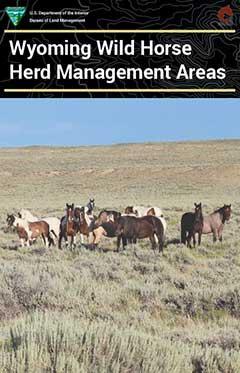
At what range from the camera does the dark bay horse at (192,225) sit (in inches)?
207

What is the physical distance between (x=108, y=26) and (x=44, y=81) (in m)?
0.72

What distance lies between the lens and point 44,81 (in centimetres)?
459

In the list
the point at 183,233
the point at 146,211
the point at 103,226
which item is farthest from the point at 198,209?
the point at 103,226

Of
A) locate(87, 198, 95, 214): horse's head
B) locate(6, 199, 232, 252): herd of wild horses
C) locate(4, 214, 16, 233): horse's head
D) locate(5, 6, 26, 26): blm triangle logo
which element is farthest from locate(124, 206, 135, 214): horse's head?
locate(5, 6, 26, 26): blm triangle logo

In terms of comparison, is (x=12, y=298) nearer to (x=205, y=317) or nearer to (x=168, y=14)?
(x=205, y=317)

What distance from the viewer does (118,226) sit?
5359 mm

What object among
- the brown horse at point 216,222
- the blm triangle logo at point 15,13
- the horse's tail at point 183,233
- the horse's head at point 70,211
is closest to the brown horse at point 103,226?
the horse's head at point 70,211

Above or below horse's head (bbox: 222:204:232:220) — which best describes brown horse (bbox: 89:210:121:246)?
below

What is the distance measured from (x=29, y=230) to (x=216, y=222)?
184cm

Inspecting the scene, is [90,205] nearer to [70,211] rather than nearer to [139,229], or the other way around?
[70,211]

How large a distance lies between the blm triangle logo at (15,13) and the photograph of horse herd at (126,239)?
1.23 meters

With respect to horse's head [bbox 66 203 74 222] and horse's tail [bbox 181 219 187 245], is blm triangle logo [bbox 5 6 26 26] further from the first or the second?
horse's tail [bbox 181 219 187 245]

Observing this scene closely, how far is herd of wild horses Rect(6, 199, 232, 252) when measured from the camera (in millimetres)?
5281

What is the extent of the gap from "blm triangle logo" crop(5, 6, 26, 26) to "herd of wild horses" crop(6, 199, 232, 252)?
178 centimetres
